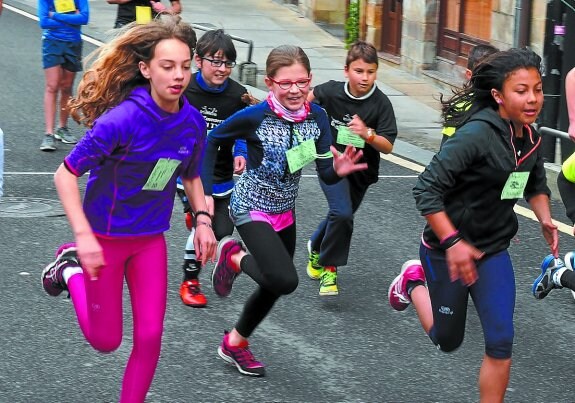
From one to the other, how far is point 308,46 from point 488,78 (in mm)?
14586

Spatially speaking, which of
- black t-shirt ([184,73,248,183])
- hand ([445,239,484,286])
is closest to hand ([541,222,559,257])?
hand ([445,239,484,286])

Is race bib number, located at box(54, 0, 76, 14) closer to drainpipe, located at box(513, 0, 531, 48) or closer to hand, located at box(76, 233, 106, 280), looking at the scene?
drainpipe, located at box(513, 0, 531, 48)

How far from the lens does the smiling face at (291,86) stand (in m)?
6.08

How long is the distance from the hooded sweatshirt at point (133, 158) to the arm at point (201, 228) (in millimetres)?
133

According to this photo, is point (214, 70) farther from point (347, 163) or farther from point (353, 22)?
point (353, 22)

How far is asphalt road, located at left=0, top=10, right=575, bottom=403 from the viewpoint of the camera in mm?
5895

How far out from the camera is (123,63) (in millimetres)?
5160

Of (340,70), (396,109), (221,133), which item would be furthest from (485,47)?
(340,70)

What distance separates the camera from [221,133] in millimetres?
6406

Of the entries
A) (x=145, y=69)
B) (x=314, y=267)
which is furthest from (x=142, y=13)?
(x=145, y=69)

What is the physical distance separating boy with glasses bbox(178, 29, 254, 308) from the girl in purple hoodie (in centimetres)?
175

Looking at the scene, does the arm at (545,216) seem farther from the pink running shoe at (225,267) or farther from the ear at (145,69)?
the ear at (145,69)

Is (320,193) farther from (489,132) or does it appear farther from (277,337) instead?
(489,132)

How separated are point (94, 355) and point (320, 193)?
4.26m
